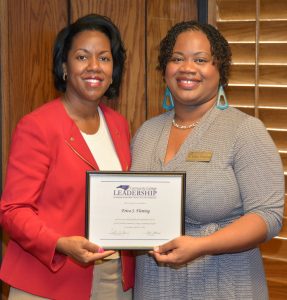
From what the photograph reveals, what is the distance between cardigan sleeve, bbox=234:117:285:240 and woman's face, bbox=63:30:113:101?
0.53 meters

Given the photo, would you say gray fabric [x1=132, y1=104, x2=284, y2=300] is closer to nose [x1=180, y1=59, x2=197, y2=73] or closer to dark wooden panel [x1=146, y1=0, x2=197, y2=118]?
nose [x1=180, y1=59, x2=197, y2=73]

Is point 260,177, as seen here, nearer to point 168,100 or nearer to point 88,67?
point 168,100

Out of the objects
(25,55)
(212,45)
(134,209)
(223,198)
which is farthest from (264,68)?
(134,209)

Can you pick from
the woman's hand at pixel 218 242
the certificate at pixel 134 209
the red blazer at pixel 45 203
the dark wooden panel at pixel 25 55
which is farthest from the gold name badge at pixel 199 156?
the dark wooden panel at pixel 25 55

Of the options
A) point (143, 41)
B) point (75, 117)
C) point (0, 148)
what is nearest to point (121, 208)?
point (75, 117)

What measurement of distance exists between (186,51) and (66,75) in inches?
17.1

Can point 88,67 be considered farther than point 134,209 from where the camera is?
Yes

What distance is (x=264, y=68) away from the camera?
9.87 feet

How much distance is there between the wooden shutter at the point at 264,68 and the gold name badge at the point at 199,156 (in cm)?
110

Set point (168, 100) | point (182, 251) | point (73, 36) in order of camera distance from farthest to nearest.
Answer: point (168, 100) < point (73, 36) < point (182, 251)

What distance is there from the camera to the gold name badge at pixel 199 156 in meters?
1.98

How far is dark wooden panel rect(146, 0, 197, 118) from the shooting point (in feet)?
9.88

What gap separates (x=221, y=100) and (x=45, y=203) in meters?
0.67

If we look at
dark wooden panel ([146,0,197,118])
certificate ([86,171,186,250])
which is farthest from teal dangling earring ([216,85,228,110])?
dark wooden panel ([146,0,197,118])
